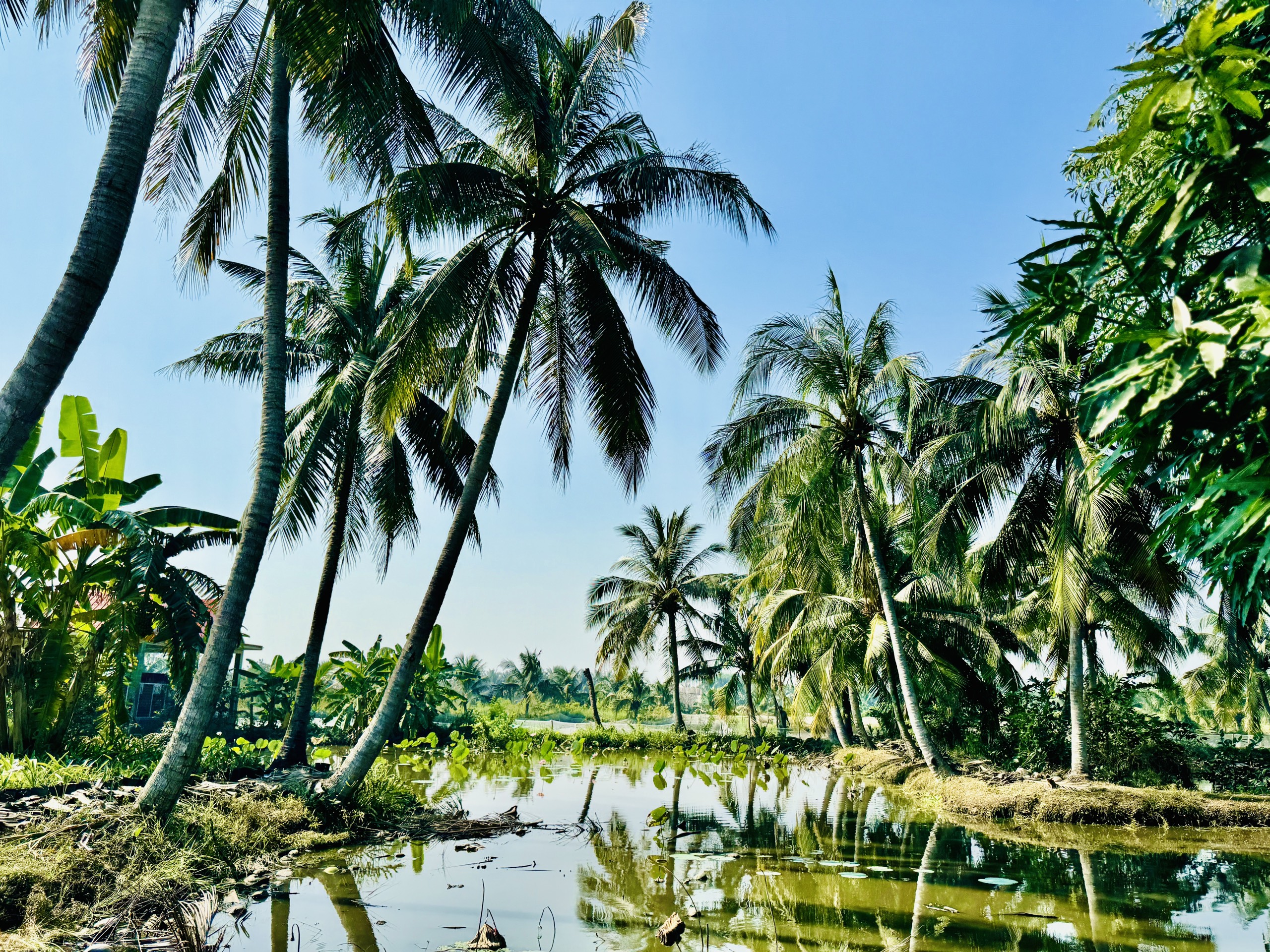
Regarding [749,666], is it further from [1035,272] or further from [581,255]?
[1035,272]

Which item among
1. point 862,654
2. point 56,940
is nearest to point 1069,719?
point 862,654

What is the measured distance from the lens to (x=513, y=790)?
14.4 m

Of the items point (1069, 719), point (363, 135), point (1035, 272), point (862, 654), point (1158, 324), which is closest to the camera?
point (1158, 324)

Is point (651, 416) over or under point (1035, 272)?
over

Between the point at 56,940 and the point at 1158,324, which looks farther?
the point at 56,940

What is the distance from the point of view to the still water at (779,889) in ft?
17.7

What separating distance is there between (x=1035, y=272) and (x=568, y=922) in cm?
529

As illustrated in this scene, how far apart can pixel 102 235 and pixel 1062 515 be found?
491 inches

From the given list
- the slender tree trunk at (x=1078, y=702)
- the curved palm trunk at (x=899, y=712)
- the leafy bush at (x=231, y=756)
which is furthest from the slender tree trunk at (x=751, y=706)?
the leafy bush at (x=231, y=756)

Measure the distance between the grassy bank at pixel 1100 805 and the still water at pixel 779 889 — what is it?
0.59 metres

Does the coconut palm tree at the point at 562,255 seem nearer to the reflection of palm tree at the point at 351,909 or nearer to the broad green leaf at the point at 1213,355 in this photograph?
the reflection of palm tree at the point at 351,909

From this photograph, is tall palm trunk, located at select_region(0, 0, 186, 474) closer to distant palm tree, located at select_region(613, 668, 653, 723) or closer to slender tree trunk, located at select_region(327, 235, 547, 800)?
slender tree trunk, located at select_region(327, 235, 547, 800)

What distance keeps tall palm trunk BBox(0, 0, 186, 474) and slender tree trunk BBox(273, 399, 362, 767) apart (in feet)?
24.7

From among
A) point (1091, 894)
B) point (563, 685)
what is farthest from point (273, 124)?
point (563, 685)
